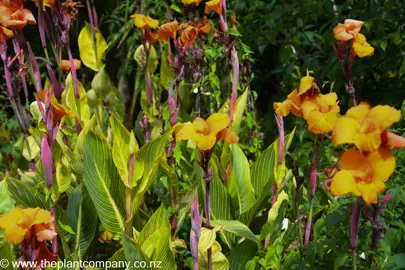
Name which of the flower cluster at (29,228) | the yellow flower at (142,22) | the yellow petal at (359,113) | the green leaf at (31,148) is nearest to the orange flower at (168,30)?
the yellow flower at (142,22)

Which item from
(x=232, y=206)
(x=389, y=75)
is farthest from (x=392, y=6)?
(x=232, y=206)

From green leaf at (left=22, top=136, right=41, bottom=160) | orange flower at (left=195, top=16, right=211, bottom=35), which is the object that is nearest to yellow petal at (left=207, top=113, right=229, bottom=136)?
orange flower at (left=195, top=16, right=211, bottom=35)

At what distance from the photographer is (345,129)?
117 cm

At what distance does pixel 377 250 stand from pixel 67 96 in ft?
4.86

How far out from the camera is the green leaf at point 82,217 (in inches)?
81.3

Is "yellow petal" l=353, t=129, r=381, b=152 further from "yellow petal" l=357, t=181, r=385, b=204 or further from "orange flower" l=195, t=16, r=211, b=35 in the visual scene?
"orange flower" l=195, t=16, r=211, b=35

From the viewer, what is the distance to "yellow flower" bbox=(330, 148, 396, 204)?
3.68ft

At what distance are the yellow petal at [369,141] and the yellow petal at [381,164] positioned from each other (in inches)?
0.9

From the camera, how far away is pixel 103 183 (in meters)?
1.99

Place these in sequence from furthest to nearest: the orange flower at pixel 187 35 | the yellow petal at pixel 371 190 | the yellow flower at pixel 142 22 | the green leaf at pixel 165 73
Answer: the green leaf at pixel 165 73 → the yellow flower at pixel 142 22 → the orange flower at pixel 187 35 → the yellow petal at pixel 371 190

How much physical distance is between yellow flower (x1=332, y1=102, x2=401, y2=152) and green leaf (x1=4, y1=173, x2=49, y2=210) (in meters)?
1.21

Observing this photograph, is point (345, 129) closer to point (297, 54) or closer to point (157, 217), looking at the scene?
point (157, 217)

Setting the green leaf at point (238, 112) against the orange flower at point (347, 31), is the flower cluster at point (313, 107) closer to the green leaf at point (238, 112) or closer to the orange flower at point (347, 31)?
the orange flower at point (347, 31)

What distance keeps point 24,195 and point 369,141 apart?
1339mm
